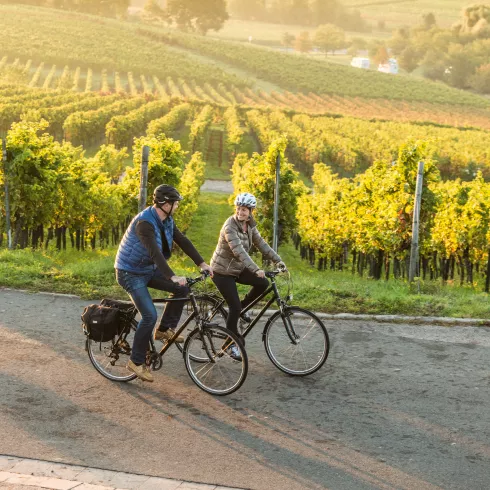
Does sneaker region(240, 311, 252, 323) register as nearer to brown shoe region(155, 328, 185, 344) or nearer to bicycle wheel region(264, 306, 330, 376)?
bicycle wheel region(264, 306, 330, 376)

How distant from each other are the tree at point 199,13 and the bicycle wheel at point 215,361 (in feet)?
618

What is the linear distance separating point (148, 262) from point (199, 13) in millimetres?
188652

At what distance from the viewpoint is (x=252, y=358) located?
8602mm

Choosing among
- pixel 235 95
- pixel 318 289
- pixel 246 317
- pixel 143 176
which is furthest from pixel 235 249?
pixel 235 95

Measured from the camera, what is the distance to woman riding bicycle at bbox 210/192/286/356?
7926 millimetres

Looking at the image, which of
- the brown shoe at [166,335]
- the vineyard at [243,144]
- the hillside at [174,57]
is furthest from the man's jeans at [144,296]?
the hillside at [174,57]

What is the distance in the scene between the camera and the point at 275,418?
685 centimetres

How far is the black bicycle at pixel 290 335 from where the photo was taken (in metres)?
7.90

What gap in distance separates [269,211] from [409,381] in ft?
74.5

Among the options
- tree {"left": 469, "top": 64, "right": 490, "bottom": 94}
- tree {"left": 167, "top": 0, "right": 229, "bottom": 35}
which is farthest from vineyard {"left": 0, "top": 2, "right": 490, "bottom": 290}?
tree {"left": 167, "top": 0, "right": 229, "bottom": 35}

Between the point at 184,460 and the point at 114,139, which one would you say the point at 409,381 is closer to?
the point at 184,460

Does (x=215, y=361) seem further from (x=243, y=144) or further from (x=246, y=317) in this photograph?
(x=243, y=144)

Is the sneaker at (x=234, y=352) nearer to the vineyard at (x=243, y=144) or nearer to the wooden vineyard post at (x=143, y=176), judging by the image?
the wooden vineyard post at (x=143, y=176)

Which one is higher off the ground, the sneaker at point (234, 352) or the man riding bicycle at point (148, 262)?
the man riding bicycle at point (148, 262)
